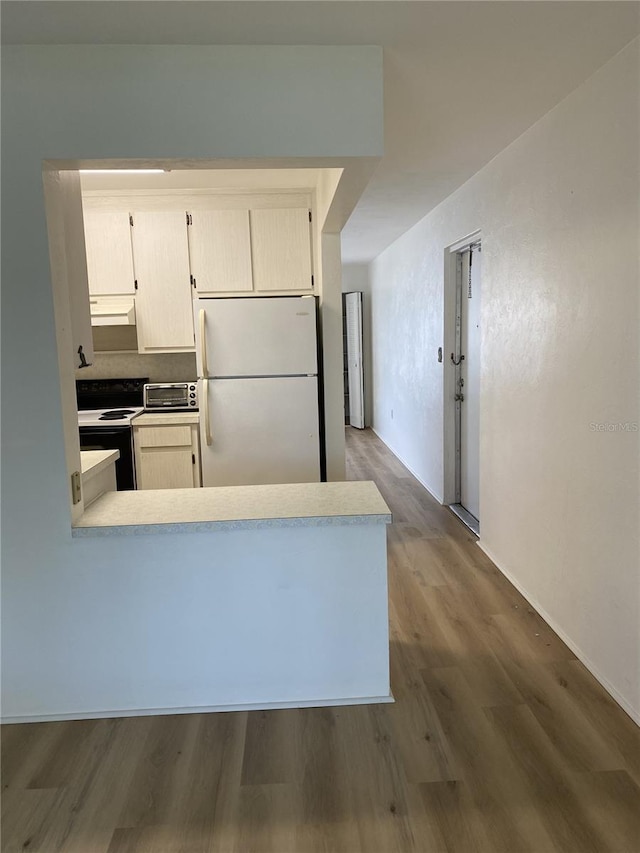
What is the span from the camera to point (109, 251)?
363 cm

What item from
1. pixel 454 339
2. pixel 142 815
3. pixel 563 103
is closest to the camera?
pixel 142 815

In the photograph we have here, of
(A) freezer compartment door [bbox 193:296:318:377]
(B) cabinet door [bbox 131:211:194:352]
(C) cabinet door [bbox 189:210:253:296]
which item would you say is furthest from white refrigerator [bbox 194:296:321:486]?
(B) cabinet door [bbox 131:211:194:352]

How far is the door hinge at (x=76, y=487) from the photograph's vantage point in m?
1.97

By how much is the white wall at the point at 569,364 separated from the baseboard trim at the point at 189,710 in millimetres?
983

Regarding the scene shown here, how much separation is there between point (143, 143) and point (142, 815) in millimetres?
2045

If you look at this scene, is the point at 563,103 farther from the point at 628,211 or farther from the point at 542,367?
the point at 542,367

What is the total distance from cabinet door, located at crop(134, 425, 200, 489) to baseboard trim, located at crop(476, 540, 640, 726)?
2.04 metres

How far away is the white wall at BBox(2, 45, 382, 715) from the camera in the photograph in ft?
5.77

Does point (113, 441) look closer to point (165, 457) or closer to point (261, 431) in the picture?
point (165, 457)

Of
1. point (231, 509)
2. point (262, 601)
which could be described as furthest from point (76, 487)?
point (262, 601)

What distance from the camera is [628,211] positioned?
193 centimetres

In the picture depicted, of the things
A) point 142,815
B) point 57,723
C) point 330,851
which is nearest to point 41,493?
point 57,723

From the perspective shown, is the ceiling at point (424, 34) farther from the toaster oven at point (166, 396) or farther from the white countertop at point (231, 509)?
the toaster oven at point (166, 396)

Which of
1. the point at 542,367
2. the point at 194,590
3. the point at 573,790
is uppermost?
the point at 542,367
